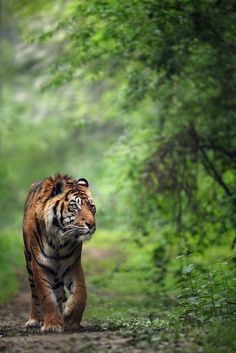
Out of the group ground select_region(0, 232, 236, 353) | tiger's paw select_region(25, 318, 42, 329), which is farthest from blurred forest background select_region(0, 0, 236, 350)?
tiger's paw select_region(25, 318, 42, 329)

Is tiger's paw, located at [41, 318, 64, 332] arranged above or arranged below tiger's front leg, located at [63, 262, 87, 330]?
below

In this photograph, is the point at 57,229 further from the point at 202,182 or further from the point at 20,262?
the point at 20,262

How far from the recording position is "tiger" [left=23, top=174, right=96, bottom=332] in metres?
8.27

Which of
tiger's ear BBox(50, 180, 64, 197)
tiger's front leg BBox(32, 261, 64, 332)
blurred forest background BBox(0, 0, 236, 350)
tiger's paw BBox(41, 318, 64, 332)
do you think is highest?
blurred forest background BBox(0, 0, 236, 350)

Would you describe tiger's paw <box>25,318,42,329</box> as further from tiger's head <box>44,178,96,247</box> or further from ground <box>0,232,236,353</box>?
tiger's head <box>44,178,96,247</box>

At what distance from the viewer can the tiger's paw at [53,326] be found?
8.08 meters

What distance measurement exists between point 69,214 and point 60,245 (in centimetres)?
37

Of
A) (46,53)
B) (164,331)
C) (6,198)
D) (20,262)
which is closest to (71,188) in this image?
(164,331)

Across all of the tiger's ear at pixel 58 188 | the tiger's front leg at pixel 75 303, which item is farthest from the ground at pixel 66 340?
the tiger's ear at pixel 58 188

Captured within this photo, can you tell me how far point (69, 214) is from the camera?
8.41 m

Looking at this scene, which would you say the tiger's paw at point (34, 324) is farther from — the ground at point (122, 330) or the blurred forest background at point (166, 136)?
the blurred forest background at point (166, 136)

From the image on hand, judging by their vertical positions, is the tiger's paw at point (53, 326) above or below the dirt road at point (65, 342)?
above

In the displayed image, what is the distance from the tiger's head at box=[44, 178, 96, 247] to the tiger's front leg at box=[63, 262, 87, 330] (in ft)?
1.38

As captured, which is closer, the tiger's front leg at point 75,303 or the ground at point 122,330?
the ground at point 122,330
